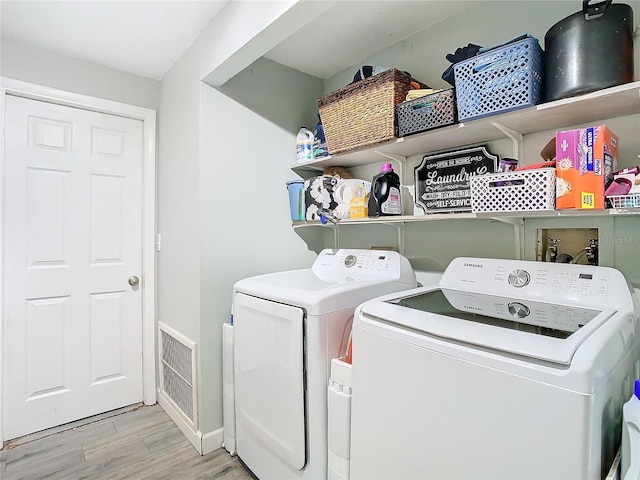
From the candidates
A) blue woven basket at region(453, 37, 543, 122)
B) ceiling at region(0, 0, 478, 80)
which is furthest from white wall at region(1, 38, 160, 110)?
blue woven basket at region(453, 37, 543, 122)

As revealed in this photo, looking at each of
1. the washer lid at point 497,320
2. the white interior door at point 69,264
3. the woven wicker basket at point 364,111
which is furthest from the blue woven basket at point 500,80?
the white interior door at point 69,264

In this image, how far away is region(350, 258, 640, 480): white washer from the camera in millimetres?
774

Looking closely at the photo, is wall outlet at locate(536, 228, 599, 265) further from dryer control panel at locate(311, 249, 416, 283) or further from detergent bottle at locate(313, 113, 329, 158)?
detergent bottle at locate(313, 113, 329, 158)

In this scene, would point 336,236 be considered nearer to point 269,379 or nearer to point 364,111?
point 364,111

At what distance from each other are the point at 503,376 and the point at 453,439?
0.77 ft

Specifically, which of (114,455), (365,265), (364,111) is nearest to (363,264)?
(365,265)

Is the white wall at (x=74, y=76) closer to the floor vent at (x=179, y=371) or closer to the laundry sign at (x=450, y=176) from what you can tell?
the floor vent at (x=179, y=371)

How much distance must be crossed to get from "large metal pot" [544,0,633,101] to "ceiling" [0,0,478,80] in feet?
2.20

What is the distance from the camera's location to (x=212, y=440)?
196 centimetres

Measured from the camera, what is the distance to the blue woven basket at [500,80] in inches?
48.6

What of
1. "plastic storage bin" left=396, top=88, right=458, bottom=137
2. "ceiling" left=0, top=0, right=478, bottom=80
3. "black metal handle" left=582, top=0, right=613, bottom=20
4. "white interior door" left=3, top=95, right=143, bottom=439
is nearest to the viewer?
"black metal handle" left=582, top=0, right=613, bottom=20

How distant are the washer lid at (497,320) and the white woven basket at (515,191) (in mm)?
343

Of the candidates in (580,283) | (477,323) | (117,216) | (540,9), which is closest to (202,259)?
(117,216)

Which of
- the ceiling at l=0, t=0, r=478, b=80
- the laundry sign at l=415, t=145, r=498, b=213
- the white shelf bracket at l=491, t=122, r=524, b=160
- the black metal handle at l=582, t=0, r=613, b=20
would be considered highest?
the ceiling at l=0, t=0, r=478, b=80
